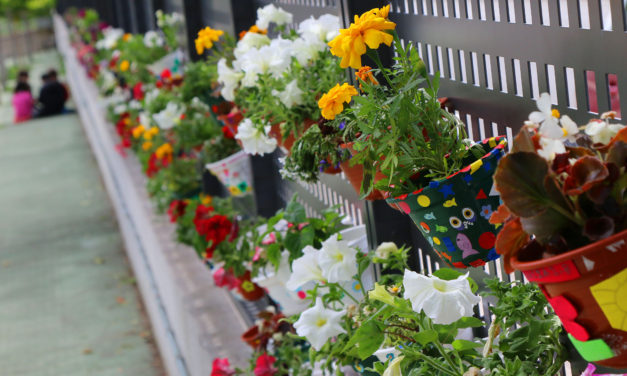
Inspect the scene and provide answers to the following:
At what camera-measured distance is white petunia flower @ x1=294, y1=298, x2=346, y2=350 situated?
1.74m

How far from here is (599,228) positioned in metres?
0.91

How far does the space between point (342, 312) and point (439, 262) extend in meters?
0.33

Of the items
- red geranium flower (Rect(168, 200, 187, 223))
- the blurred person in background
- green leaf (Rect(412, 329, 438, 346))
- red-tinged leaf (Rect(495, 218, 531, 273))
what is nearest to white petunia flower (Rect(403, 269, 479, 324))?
green leaf (Rect(412, 329, 438, 346))

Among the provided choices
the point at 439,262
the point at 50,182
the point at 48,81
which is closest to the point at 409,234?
the point at 439,262

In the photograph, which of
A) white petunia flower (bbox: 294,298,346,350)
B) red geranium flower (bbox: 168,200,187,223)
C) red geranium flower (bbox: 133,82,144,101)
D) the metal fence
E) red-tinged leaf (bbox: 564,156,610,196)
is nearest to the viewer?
red-tinged leaf (bbox: 564,156,610,196)

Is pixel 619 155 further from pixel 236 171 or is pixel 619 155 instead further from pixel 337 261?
pixel 236 171

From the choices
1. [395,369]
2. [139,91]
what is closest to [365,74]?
[395,369]

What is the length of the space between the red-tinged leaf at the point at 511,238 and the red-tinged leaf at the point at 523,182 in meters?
0.05

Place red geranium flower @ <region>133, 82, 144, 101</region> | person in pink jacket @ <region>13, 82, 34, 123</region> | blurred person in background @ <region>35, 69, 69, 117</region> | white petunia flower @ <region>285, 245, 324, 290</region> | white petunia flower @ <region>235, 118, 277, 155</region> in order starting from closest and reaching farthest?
white petunia flower @ <region>285, 245, 324, 290</region> → white petunia flower @ <region>235, 118, 277, 155</region> → red geranium flower @ <region>133, 82, 144, 101</region> → blurred person in background @ <region>35, 69, 69, 117</region> → person in pink jacket @ <region>13, 82, 34, 123</region>

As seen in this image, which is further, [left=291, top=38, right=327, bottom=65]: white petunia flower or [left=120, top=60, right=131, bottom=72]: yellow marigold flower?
[left=120, top=60, right=131, bottom=72]: yellow marigold flower

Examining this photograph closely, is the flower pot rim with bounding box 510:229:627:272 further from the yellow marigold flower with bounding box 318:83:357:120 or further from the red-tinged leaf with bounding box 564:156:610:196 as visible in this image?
the yellow marigold flower with bounding box 318:83:357:120

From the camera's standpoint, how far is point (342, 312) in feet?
5.83

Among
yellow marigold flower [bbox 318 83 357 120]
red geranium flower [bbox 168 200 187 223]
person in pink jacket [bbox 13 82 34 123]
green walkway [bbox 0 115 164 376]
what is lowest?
green walkway [bbox 0 115 164 376]

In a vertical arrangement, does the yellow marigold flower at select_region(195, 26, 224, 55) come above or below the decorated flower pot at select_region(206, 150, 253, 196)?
above
